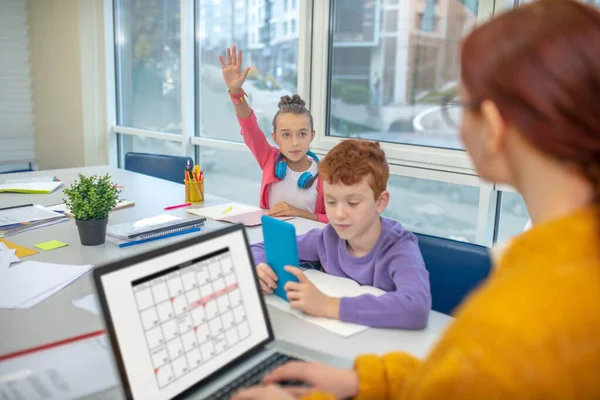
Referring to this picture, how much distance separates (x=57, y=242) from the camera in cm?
192

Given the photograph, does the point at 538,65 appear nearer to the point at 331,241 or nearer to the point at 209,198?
the point at 331,241

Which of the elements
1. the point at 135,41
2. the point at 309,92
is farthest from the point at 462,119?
the point at 135,41

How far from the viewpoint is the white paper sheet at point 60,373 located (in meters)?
1.00

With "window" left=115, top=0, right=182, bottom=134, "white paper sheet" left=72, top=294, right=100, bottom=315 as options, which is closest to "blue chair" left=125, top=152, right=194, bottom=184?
"window" left=115, top=0, right=182, bottom=134

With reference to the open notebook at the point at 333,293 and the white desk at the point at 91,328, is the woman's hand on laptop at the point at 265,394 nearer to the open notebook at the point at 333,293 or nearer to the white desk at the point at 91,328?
the white desk at the point at 91,328

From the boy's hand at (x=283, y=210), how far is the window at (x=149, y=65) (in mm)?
2534

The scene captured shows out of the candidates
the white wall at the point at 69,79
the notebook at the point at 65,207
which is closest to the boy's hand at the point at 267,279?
the notebook at the point at 65,207

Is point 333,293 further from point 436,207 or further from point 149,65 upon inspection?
point 149,65

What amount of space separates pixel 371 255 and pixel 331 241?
16 centimetres

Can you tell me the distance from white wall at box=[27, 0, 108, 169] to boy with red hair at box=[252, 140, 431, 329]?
387 cm

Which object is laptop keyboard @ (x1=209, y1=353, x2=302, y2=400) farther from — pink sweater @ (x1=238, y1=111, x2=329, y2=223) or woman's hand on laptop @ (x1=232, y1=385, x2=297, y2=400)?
pink sweater @ (x1=238, y1=111, x2=329, y2=223)

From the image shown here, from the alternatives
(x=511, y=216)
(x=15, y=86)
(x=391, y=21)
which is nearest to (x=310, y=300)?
(x=511, y=216)

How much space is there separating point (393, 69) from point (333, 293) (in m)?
1.95

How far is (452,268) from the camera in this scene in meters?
1.63
